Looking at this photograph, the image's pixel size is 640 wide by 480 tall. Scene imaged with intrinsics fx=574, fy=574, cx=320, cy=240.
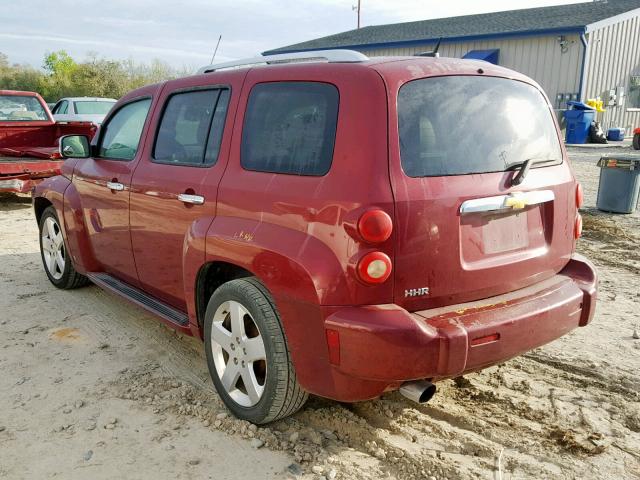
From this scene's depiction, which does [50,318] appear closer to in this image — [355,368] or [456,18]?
[355,368]

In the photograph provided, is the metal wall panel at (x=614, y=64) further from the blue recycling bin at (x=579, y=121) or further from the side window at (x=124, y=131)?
the side window at (x=124, y=131)

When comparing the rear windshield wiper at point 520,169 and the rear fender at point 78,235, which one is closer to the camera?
the rear windshield wiper at point 520,169

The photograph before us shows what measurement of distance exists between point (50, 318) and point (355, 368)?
10.7ft

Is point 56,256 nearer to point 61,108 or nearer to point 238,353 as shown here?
point 238,353

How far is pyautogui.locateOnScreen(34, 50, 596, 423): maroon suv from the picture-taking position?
8.28ft

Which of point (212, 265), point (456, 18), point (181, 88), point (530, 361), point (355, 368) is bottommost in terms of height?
point (530, 361)

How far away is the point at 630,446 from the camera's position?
114 inches

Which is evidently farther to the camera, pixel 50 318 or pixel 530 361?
pixel 50 318

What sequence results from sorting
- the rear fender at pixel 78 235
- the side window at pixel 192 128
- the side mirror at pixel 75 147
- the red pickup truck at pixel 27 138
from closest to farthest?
the side window at pixel 192 128, the side mirror at pixel 75 147, the rear fender at pixel 78 235, the red pickup truck at pixel 27 138

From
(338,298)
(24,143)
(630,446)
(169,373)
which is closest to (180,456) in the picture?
(169,373)

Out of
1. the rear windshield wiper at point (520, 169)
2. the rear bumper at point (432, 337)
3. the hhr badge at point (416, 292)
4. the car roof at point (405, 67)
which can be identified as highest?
the car roof at point (405, 67)

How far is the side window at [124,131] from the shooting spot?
4.18m

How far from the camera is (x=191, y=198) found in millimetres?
3348

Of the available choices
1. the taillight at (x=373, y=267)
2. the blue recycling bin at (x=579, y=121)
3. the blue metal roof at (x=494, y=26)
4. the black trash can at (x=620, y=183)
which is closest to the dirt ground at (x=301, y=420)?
the taillight at (x=373, y=267)
